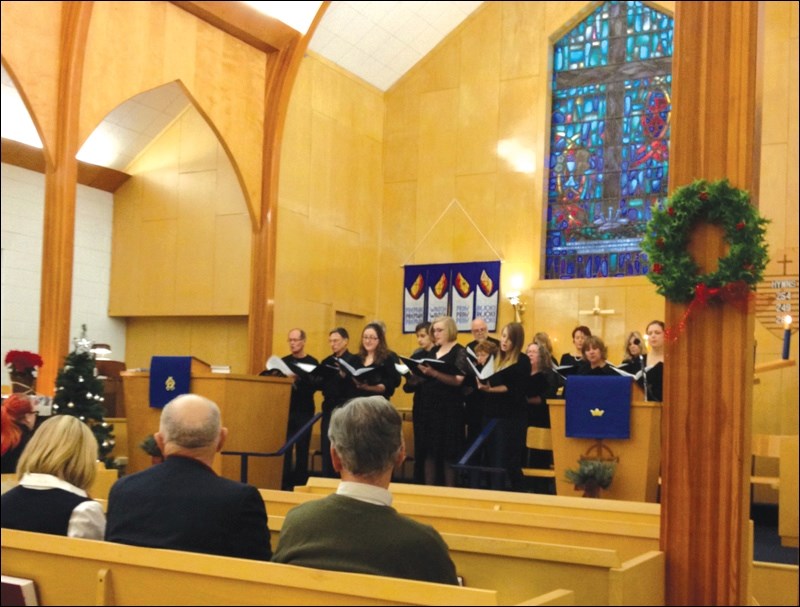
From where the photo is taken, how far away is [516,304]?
11.7 metres

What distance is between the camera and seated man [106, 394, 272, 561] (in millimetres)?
2746

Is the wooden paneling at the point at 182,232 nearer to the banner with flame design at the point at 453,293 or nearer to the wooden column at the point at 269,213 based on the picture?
the wooden column at the point at 269,213

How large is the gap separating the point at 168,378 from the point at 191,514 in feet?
15.3

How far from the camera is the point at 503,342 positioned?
6.82 m

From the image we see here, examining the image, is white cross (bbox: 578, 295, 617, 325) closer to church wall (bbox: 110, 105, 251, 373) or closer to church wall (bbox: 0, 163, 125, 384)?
church wall (bbox: 110, 105, 251, 373)

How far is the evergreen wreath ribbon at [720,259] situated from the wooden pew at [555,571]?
79cm

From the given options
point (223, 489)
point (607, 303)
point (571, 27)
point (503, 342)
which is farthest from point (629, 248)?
point (223, 489)

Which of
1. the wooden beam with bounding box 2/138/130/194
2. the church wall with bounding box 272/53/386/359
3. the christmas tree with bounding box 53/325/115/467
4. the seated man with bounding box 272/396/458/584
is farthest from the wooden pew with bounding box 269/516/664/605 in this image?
the wooden beam with bounding box 2/138/130/194

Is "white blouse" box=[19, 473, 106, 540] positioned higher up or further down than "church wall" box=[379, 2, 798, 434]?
further down

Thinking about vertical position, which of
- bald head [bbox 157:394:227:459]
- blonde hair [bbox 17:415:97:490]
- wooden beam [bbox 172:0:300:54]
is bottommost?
blonde hair [bbox 17:415:97:490]

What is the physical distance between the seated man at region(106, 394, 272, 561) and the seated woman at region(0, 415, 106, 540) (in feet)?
0.65

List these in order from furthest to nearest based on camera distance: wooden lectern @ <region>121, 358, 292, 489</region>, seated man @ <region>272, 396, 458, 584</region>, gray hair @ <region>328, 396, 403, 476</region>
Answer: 1. wooden lectern @ <region>121, 358, 292, 489</region>
2. gray hair @ <region>328, 396, 403, 476</region>
3. seated man @ <region>272, 396, 458, 584</region>

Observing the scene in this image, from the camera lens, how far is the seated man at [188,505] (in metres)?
2.75

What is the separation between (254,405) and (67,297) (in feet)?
8.50
